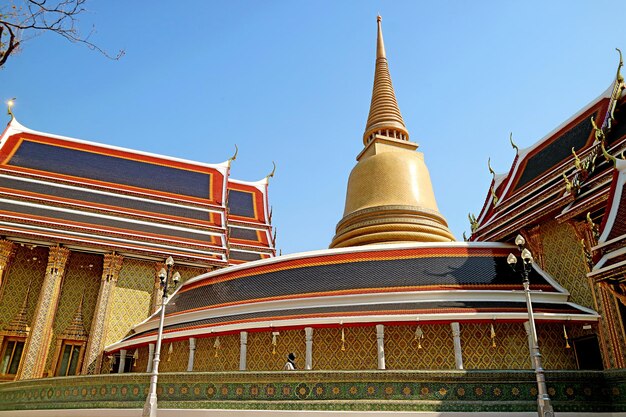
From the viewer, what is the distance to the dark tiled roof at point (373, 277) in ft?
50.6

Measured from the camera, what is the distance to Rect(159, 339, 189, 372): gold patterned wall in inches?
683

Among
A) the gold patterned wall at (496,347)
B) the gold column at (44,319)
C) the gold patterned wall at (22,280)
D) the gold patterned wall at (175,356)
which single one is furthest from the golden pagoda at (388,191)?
→ the gold patterned wall at (22,280)

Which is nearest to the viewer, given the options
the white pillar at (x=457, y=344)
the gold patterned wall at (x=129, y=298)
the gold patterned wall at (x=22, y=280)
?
the white pillar at (x=457, y=344)

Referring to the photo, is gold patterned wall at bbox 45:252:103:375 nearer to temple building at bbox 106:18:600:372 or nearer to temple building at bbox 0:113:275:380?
temple building at bbox 0:113:275:380

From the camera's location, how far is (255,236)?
101ft

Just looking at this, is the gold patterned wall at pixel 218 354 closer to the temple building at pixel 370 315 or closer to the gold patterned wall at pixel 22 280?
the temple building at pixel 370 315

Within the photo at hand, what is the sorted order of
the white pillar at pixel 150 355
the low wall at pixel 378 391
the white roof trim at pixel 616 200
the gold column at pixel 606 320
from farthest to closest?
1. the white pillar at pixel 150 355
2. the gold column at pixel 606 320
3. the white roof trim at pixel 616 200
4. the low wall at pixel 378 391

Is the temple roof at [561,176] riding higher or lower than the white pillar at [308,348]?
higher

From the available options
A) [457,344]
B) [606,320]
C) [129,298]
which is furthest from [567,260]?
[129,298]

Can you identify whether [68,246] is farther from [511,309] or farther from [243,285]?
[511,309]

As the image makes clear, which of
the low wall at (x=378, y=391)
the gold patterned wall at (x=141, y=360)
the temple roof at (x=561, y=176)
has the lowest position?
the low wall at (x=378, y=391)

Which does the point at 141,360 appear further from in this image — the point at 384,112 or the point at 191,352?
the point at 384,112

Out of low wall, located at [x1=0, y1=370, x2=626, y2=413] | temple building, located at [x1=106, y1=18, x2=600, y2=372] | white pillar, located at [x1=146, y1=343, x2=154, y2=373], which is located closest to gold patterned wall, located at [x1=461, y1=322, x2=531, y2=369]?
temple building, located at [x1=106, y1=18, x2=600, y2=372]

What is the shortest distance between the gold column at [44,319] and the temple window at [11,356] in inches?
26.4
